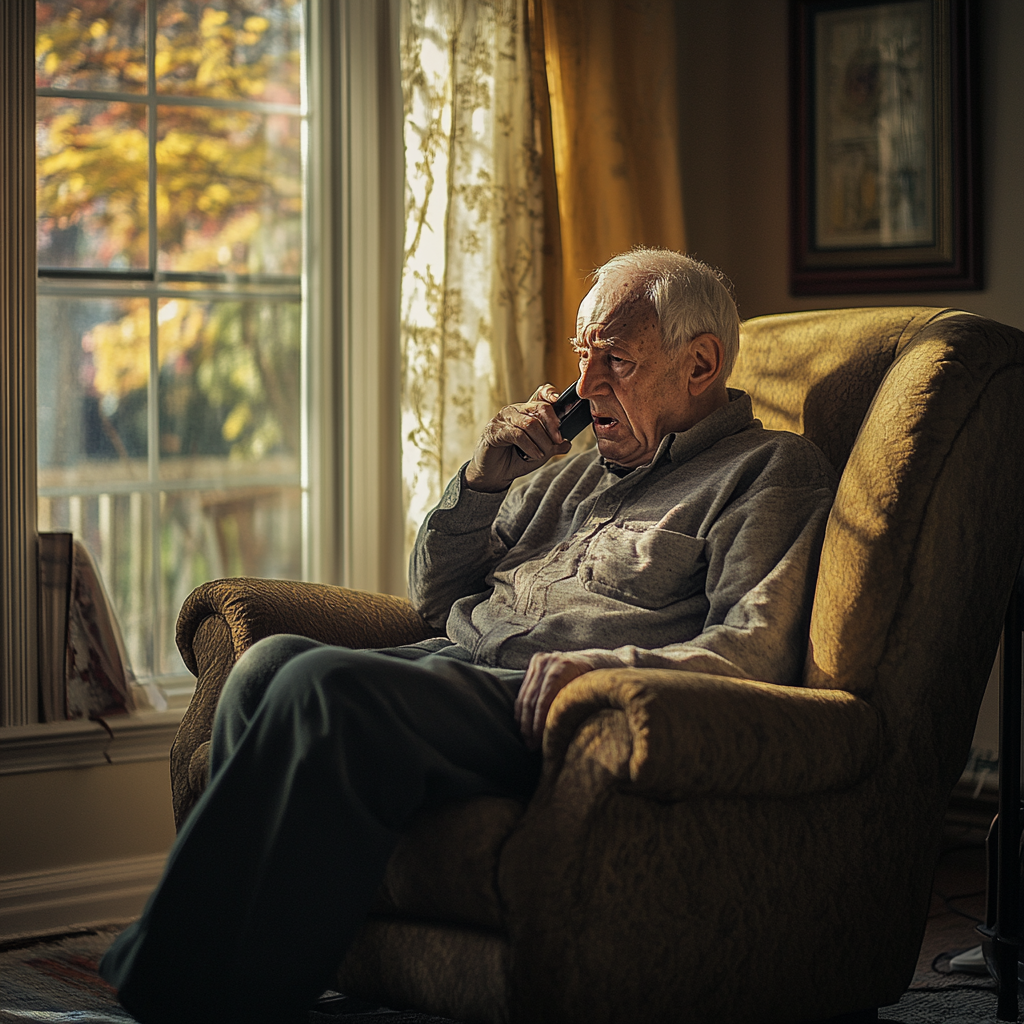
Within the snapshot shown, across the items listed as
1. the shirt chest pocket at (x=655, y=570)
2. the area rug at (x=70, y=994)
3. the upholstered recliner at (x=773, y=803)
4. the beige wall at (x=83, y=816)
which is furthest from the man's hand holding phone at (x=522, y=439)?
the beige wall at (x=83, y=816)

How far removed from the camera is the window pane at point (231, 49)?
257cm

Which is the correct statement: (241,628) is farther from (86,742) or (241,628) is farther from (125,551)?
(125,551)

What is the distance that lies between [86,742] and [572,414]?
3.81 feet

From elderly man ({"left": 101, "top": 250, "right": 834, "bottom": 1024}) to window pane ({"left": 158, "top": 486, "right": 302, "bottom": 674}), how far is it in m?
0.81

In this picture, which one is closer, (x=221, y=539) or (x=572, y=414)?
(x=572, y=414)

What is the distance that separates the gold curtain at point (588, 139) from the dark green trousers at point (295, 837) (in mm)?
1335

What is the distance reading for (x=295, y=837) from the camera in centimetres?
136

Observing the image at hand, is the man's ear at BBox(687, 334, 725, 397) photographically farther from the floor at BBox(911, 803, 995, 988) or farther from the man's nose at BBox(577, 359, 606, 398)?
the floor at BBox(911, 803, 995, 988)

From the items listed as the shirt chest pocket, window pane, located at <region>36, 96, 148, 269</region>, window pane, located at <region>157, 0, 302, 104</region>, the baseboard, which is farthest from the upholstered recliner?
window pane, located at <region>157, 0, 302, 104</region>

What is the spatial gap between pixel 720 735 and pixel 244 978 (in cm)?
57

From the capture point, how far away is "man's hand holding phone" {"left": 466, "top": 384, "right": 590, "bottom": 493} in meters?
1.92

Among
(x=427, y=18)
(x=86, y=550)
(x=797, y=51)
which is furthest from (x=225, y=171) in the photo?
(x=797, y=51)

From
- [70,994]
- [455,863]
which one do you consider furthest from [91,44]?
[455,863]

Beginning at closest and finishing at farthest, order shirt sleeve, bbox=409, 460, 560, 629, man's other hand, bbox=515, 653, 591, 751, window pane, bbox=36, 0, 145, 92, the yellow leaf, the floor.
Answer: man's other hand, bbox=515, 653, 591, 751 → shirt sleeve, bbox=409, 460, 560, 629 → the floor → window pane, bbox=36, 0, 145, 92 → the yellow leaf
